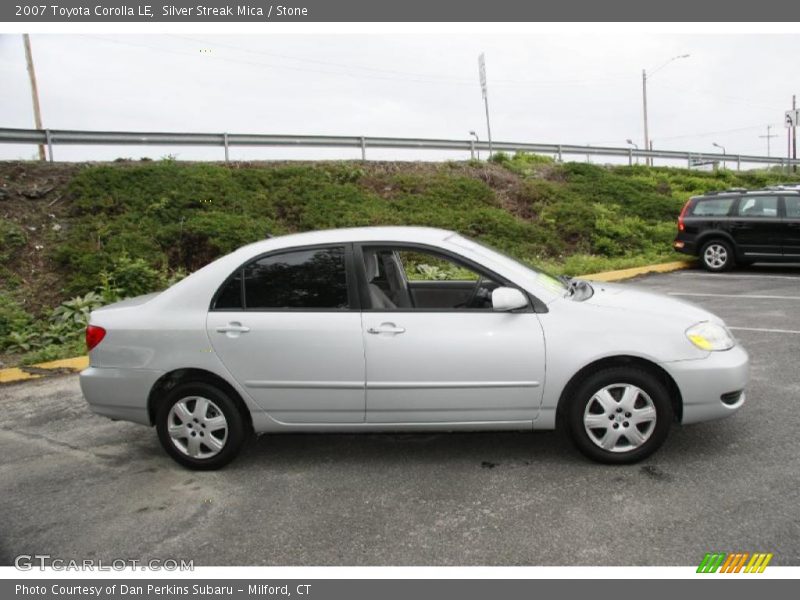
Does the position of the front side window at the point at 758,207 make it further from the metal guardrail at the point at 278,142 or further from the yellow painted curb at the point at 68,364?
the yellow painted curb at the point at 68,364

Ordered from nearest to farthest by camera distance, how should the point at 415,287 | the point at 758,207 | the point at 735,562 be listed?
the point at 735,562 < the point at 415,287 < the point at 758,207

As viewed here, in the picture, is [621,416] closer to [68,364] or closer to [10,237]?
[68,364]

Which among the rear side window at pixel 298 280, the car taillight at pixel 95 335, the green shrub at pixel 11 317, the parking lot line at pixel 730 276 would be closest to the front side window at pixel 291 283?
the rear side window at pixel 298 280

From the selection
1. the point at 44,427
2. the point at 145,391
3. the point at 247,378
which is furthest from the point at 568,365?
the point at 44,427

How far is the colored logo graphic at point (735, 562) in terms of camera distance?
286 centimetres

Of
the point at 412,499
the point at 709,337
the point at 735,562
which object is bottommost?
the point at 735,562

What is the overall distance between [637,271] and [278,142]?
8.86 meters

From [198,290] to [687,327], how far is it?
300cm

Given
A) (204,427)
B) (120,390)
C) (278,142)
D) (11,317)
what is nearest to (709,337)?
(204,427)

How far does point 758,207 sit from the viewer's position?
40.0ft

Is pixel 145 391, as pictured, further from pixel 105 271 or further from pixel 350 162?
pixel 350 162

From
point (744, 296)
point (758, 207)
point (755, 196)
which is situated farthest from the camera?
point (755, 196)

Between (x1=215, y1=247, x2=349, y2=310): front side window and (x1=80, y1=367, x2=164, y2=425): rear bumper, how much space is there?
688 millimetres

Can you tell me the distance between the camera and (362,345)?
3861 mm
